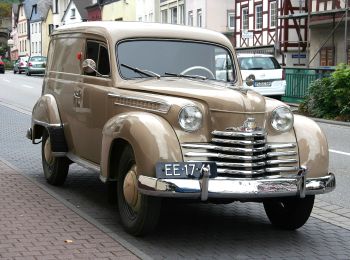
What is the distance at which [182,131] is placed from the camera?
5746 millimetres

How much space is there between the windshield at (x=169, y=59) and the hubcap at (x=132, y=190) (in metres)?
1.24

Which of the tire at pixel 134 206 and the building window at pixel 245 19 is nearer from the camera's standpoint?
the tire at pixel 134 206

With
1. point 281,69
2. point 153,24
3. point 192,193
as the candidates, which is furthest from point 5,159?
point 281,69

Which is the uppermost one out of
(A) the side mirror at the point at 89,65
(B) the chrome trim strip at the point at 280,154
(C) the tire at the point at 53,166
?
(A) the side mirror at the point at 89,65

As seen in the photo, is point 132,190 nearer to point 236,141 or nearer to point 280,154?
point 236,141

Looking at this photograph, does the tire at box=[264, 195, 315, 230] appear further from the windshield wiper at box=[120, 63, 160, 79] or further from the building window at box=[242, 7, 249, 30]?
the building window at box=[242, 7, 249, 30]

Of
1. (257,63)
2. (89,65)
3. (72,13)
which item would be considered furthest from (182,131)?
(72,13)

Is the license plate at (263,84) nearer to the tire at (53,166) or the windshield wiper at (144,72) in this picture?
the tire at (53,166)

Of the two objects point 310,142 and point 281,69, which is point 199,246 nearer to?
point 310,142

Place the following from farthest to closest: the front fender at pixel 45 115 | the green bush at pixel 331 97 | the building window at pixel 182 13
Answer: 1. the building window at pixel 182 13
2. the green bush at pixel 331 97
3. the front fender at pixel 45 115

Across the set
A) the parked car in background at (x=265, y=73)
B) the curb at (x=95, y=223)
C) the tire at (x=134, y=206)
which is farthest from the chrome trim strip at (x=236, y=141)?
the parked car in background at (x=265, y=73)

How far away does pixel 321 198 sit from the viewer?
8.18m

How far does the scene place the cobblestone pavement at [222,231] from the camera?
567cm

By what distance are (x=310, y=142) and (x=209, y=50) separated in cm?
188
